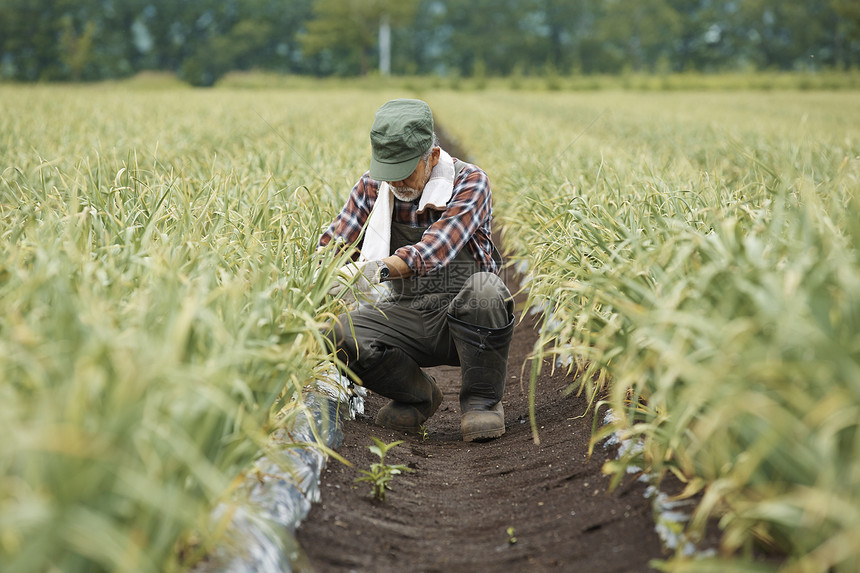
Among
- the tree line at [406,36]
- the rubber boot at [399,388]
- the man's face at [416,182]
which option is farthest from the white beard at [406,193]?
the tree line at [406,36]

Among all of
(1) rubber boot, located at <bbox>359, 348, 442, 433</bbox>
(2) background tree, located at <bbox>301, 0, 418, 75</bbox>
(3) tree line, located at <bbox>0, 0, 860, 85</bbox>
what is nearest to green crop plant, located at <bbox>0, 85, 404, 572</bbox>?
(1) rubber boot, located at <bbox>359, 348, 442, 433</bbox>

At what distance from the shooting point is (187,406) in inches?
56.6

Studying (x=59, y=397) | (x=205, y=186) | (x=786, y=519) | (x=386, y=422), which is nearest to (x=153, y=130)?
(x=205, y=186)

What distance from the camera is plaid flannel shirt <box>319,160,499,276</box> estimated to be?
293cm

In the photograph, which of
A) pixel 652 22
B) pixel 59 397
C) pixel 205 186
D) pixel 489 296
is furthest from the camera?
pixel 652 22

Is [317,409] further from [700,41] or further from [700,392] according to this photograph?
[700,41]

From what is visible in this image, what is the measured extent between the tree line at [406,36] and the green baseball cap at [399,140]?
4476 centimetres

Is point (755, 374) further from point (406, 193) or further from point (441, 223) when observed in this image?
point (406, 193)

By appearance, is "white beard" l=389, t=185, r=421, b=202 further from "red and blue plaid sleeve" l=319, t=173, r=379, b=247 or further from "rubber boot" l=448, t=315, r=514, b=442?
"rubber boot" l=448, t=315, r=514, b=442

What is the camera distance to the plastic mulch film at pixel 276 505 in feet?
5.28

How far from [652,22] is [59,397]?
193ft

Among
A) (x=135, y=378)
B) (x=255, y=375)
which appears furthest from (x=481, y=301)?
(x=135, y=378)

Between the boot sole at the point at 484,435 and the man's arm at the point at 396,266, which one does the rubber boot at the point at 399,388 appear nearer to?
the boot sole at the point at 484,435

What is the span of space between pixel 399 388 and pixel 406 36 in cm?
6299
